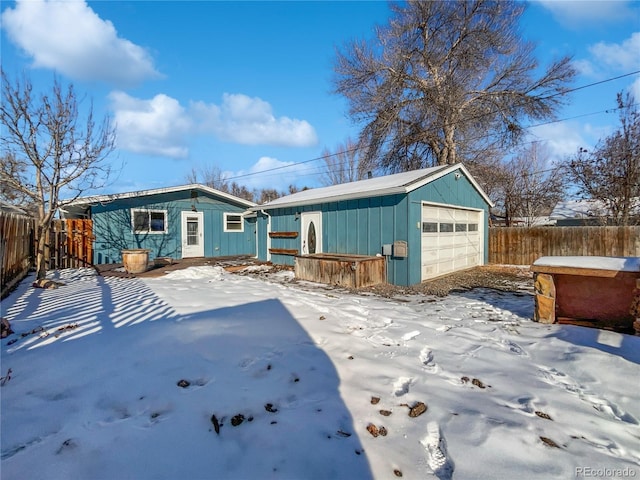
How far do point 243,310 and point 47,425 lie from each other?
2.71 m

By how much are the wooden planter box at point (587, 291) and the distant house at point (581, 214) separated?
513 inches

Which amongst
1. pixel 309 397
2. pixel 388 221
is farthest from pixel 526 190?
pixel 309 397

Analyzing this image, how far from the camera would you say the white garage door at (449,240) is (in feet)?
27.7

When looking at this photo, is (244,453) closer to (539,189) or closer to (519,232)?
(519,232)

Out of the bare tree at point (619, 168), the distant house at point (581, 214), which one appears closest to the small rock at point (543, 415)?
the bare tree at point (619, 168)

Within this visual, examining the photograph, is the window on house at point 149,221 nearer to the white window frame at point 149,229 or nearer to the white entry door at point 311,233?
the white window frame at point 149,229

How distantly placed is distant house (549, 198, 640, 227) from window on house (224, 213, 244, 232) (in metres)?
16.2

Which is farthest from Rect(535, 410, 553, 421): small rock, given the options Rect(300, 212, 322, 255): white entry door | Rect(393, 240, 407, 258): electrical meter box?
Rect(300, 212, 322, 255): white entry door

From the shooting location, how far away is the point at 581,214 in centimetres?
2158

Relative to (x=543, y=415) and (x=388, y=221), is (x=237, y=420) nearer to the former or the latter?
(x=543, y=415)

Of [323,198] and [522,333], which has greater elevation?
[323,198]

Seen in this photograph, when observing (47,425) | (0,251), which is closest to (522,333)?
(47,425)

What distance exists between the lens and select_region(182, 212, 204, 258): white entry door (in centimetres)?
1327

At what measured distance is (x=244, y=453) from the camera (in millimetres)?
1844
